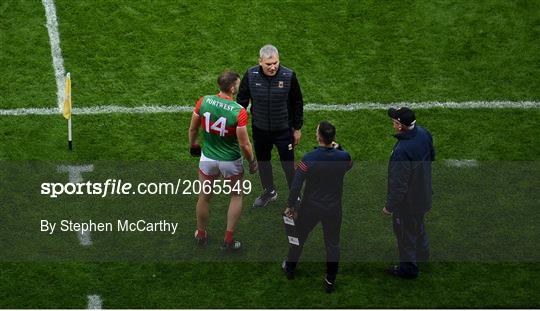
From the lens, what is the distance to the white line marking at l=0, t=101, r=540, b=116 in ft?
46.7

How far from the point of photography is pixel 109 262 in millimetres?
11812

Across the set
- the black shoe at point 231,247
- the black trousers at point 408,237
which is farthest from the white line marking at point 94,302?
the black trousers at point 408,237

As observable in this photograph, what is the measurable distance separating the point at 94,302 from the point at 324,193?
261 centimetres

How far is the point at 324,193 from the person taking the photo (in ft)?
35.8

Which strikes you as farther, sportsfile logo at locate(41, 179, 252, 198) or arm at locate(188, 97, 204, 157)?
sportsfile logo at locate(41, 179, 252, 198)

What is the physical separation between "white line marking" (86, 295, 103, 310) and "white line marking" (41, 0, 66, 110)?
3816mm

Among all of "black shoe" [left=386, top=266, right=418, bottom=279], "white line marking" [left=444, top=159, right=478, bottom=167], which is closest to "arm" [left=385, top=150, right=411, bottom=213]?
"black shoe" [left=386, top=266, right=418, bottom=279]

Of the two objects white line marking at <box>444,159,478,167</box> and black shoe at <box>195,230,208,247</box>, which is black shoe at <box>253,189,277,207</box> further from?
white line marking at <box>444,159,478,167</box>

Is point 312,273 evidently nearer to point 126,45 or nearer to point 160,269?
point 160,269

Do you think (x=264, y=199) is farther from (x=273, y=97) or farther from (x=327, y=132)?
(x=327, y=132)

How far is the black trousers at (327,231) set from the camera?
1103 centimetres

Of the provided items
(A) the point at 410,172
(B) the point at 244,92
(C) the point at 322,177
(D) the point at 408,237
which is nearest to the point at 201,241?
(B) the point at 244,92

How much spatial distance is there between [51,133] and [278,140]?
3.24m

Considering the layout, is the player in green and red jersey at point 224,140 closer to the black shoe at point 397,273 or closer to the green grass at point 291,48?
the black shoe at point 397,273
